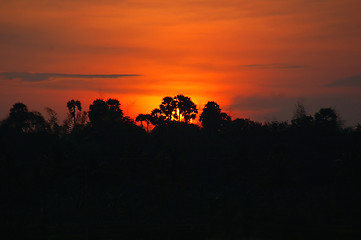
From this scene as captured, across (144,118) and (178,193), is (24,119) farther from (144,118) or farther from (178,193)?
(178,193)

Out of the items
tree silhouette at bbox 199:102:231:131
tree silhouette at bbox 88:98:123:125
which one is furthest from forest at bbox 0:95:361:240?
tree silhouette at bbox 88:98:123:125

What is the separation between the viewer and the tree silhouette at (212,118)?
119 m

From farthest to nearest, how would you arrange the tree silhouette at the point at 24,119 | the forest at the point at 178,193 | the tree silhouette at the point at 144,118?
the tree silhouette at the point at 144,118 < the tree silhouette at the point at 24,119 < the forest at the point at 178,193

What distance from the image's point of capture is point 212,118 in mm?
118750

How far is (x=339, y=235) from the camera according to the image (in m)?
49.7

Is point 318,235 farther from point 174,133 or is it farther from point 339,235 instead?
point 174,133

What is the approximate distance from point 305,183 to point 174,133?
32234mm

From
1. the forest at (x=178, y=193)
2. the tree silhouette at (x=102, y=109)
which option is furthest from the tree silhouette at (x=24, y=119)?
the forest at (x=178, y=193)

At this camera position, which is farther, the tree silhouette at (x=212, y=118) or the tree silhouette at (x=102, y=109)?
the tree silhouette at (x=102, y=109)

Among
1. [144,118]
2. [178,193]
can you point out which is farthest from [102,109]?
[178,193]

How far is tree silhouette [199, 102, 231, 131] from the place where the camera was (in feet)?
389

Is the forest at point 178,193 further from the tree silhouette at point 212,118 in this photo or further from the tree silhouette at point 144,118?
the tree silhouette at point 144,118

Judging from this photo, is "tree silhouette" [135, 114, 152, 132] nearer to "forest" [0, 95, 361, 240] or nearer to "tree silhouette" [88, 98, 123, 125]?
"tree silhouette" [88, 98, 123, 125]

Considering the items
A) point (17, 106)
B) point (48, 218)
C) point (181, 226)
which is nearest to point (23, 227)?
point (48, 218)
